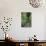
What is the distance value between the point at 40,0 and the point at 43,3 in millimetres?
145

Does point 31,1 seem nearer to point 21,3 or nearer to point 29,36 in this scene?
point 21,3

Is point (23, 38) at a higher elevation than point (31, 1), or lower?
lower

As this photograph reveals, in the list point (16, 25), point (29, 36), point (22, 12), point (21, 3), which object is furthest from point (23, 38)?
point (21, 3)

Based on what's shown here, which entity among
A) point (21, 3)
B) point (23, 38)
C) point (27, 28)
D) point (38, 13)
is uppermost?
point (21, 3)

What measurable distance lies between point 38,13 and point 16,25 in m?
0.84

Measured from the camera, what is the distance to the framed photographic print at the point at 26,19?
14.7 feet

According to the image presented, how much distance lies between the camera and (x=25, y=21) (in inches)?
176

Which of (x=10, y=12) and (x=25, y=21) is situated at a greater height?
(x=10, y=12)

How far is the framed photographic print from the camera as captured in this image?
447 centimetres

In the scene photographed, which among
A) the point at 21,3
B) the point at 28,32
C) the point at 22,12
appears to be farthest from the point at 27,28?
the point at 21,3

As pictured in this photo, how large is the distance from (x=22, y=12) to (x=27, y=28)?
560 mm

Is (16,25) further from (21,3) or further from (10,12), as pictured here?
(21,3)

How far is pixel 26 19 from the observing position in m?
4.48

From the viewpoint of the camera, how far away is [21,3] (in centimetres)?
446
